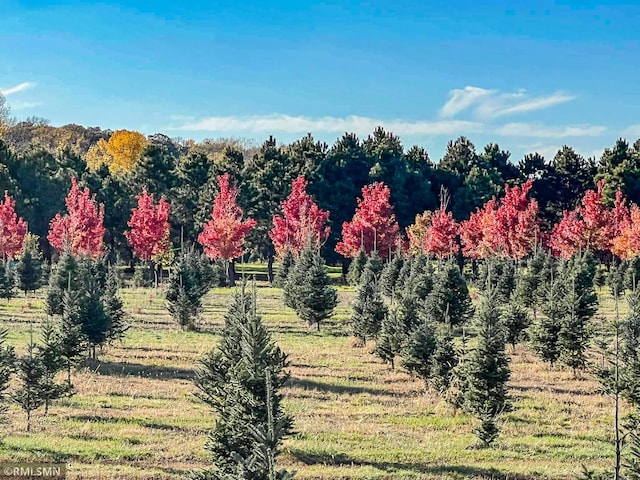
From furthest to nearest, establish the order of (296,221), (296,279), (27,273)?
1. (296,221)
2. (27,273)
3. (296,279)

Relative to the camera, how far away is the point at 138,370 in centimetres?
2523

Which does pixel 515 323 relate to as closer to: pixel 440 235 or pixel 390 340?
pixel 390 340

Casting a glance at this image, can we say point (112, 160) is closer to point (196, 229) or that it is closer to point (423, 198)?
point (196, 229)

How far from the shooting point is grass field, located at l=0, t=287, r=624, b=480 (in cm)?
1500

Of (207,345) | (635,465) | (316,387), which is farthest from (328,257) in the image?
(635,465)

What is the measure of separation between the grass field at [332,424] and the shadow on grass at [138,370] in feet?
0.15

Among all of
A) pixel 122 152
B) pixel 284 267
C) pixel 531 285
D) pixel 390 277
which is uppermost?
pixel 122 152

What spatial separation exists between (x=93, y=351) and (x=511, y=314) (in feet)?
62.2

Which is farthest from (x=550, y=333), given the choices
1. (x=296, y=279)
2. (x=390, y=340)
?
(x=296, y=279)

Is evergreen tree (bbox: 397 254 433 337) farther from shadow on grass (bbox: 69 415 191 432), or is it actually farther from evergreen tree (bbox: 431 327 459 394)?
shadow on grass (bbox: 69 415 191 432)

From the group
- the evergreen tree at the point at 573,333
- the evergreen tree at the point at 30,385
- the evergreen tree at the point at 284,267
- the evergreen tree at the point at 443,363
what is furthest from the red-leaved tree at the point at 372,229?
the evergreen tree at the point at 30,385

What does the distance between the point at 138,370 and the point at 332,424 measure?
999 centimetres

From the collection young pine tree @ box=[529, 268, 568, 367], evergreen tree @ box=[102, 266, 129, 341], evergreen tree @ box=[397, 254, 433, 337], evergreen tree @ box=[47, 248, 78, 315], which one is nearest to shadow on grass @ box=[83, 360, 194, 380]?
evergreen tree @ box=[102, 266, 129, 341]

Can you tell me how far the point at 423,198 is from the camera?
72.8 meters
